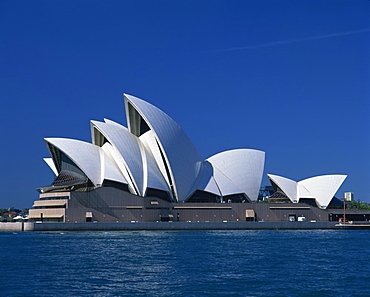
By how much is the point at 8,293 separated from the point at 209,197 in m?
59.0

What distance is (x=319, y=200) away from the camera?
84.5m

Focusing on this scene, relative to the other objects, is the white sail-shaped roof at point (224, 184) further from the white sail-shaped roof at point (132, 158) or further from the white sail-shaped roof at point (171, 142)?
the white sail-shaped roof at point (132, 158)

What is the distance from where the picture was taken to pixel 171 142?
72.2m

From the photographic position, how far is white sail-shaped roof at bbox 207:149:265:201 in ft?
267

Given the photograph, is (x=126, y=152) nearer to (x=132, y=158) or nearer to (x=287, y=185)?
(x=132, y=158)

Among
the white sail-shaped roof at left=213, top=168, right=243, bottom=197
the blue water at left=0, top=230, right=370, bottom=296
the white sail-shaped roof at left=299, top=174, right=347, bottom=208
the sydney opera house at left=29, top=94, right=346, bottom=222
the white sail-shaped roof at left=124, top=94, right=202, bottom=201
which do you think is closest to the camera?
the blue water at left=0, top=230, right=370, bottom=296

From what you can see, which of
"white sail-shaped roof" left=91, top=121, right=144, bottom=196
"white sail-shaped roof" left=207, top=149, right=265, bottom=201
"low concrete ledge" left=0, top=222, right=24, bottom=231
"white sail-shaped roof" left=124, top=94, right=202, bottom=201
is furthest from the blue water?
"white sail-shaped roof" left=207, top=149, right=265, bottom=201

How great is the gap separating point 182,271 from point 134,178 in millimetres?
43945

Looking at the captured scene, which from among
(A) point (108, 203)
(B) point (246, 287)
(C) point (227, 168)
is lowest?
(B) point (246, 287)

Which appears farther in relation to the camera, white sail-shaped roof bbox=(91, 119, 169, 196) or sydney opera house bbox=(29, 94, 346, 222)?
sydney opera house bbox=(29, 94, 346, 222)

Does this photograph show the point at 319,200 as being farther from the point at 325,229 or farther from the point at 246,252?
the point at 246,252

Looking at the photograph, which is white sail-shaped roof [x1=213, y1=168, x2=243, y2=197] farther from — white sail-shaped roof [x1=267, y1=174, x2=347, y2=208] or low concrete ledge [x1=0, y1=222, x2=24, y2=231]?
low concrete ledge [x1=0, y1=222, x2=24, y2=231]

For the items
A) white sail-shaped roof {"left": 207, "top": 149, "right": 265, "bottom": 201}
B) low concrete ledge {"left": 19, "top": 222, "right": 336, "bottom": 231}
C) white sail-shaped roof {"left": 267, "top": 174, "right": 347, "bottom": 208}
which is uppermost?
white sail-shaped roof {"left": 207, "top": 149, "right": 265, "bottom": 201}

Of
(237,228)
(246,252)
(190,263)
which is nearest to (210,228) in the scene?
(237,228)
